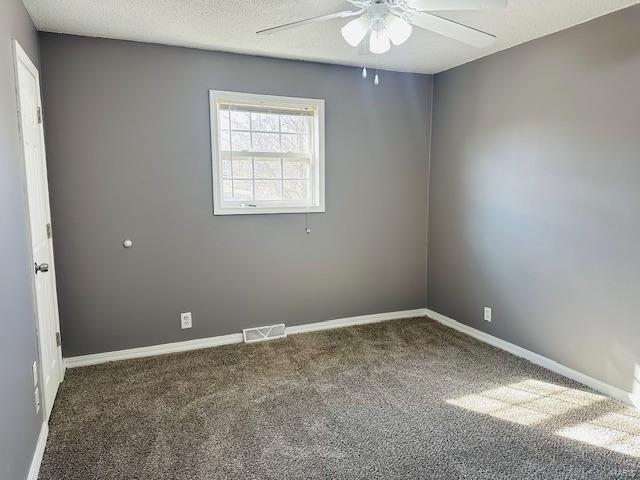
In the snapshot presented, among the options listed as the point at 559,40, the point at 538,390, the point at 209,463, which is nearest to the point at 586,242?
A: the point at 538,390

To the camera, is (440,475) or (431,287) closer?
(440,475)

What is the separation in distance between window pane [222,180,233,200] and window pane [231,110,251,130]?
46 centimetres

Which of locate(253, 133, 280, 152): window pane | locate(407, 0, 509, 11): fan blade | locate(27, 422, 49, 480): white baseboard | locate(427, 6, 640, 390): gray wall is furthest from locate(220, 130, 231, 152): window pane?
locate(27, 422, 49, 480): white baseboard

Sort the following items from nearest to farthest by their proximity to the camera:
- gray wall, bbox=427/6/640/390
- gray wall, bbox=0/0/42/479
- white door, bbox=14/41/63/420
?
1. gray wall, bbox=0/0/42/479
2. white door, bbox=14/41/63/420
3. gray wall, bbox=427/6/640/390

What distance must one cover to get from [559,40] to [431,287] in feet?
7.86

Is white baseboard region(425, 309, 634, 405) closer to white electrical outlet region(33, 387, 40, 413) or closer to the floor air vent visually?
the floor air vent

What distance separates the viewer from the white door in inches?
87.9

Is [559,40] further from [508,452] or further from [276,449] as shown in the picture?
[276,449]

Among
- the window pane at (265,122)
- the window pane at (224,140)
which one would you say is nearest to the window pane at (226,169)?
the window pane at (224,140)

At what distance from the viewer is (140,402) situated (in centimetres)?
253

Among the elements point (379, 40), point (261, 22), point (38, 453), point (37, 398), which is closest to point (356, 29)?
point (379, 40)

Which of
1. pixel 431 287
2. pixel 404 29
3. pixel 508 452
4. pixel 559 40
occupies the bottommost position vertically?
pixel 508 452

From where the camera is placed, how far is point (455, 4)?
183 centimetres

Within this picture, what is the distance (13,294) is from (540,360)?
336 cm
